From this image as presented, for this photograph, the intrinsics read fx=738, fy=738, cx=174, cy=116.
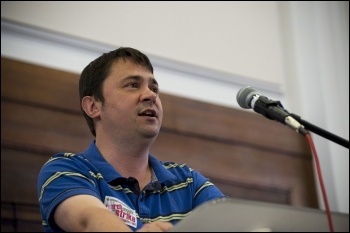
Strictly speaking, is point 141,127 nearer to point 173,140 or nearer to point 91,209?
point 91,209

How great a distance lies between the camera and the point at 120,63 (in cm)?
206

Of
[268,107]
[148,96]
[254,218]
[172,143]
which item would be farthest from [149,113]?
[172,143]

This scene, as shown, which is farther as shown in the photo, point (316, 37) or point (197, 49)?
point (316, 37)

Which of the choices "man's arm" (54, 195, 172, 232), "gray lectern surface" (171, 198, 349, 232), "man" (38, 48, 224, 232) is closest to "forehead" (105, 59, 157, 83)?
"man" (38, 48, 224, 232)

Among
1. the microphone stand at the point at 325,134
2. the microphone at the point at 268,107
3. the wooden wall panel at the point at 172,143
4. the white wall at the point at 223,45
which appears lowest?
the wooden wall panel at the point at 172,143

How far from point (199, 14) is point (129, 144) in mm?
1934

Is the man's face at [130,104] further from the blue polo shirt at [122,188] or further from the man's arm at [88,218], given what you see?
the man's arm at [88,218]

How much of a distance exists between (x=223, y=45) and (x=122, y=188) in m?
2.10

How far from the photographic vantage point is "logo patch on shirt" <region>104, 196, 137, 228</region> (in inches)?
65.3

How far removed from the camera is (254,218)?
1311 millimetres

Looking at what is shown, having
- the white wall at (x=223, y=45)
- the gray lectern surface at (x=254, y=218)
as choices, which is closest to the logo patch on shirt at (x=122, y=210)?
the gray lectern surface at (x=254, y=218)

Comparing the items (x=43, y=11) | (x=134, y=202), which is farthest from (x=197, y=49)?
(x=134, y=202)

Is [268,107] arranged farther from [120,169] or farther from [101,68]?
[101,68]

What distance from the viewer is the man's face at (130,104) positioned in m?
1.96
